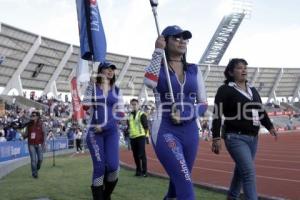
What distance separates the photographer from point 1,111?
33781 millimetres

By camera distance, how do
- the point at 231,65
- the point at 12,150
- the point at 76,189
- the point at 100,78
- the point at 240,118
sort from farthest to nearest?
the point at 12,150 < the point at 76,189 < the point at 100,78 < the point at 231,65 < the point at 240,118

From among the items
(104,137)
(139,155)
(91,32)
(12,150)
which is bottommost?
(139,155)

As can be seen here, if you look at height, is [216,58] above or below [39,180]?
above

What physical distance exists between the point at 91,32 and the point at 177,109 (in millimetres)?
5528

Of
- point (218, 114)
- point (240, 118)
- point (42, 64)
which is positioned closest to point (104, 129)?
point (218, 114)

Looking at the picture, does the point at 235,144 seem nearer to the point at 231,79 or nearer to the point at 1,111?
the point at 231,79

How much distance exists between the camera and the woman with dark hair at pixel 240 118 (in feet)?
19.2

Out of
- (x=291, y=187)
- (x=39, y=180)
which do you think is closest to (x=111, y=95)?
(x=291, y=187)

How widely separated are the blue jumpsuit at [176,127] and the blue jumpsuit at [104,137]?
2156mm

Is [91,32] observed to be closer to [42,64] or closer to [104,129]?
[104,129]

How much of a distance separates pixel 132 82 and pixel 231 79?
2501 inches

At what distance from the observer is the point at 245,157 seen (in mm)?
5844

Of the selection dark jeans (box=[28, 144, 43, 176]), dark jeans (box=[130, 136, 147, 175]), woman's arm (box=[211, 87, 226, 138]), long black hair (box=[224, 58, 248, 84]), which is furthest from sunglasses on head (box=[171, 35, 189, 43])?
dark jeans (box=[28, 144, 43, 176])

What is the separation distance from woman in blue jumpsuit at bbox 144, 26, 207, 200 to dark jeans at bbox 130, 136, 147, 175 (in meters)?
7.65
